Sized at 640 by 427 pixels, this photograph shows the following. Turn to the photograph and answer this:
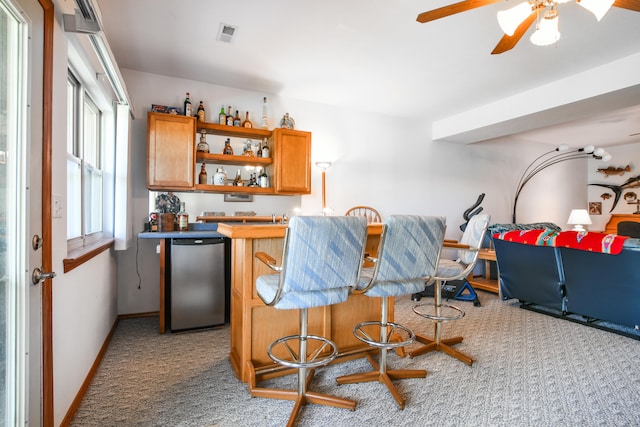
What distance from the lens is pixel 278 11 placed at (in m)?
2.41

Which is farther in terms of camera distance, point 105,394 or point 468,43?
point 468,43

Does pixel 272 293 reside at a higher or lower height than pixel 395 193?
lower

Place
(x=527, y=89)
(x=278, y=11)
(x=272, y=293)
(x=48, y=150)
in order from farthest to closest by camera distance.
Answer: (x=527, y=89)
(x=278, y=11)
(x=272, y=293)
(x=48, y=150)

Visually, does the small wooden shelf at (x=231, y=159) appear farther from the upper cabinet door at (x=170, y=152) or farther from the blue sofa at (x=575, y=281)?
the blue sofa at (x=575, y=281)

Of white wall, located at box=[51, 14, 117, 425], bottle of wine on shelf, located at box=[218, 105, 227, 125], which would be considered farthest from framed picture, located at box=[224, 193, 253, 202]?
white wall, located at box=[51, 14, 117, 425]

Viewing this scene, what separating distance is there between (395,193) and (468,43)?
2.46 m

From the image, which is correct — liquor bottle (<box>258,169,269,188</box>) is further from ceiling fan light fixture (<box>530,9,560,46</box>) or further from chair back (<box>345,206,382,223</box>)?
ceiling fan light fixture (<box>530,9,560,46</box>)

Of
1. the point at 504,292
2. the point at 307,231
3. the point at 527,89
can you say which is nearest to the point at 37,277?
the point at 307,231

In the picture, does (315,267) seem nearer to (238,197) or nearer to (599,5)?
(599,5)

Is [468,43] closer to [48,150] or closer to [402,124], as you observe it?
[402,124]

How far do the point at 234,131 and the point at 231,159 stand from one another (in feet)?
1.10

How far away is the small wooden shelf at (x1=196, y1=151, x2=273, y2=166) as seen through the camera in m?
3.52

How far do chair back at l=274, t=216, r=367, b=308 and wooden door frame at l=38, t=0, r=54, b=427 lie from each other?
37.9 inches

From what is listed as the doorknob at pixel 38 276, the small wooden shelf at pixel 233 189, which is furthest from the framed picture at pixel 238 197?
the doorknob at pixel 38 276
